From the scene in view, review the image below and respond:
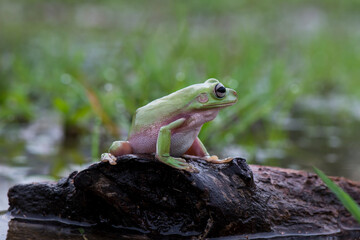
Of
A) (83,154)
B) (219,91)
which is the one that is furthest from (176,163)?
(83,154)

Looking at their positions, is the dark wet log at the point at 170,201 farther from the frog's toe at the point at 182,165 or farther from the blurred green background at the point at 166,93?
the blurred green background at the point at 166,93

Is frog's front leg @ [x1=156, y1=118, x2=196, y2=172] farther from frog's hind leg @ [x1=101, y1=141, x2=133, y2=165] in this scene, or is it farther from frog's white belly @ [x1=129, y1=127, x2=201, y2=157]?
frog's hind leg @ [x1=101, y1=141, x2=133, y2=165]

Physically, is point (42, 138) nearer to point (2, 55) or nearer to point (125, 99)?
point (125, 99)

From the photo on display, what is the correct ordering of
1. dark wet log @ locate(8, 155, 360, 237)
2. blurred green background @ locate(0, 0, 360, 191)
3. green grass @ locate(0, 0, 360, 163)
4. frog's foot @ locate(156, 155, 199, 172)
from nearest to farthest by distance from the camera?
frog's foot @ locate(156, 155, 199, 172) → dark wet log @ locate(8, 155, 360, 237) → blurred green background @ locate(0, 0, 360, 191) → green grass @ locate(0, 0, 360, 163)

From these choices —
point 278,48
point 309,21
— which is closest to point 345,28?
point 309,21

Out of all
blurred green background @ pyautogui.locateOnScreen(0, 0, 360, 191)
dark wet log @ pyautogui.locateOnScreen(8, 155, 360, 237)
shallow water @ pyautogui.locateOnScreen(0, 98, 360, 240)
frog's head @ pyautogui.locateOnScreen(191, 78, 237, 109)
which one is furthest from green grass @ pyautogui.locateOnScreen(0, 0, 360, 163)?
frog's head @ pyautogui.locateOnScreen(191, 78, 237, 109)
